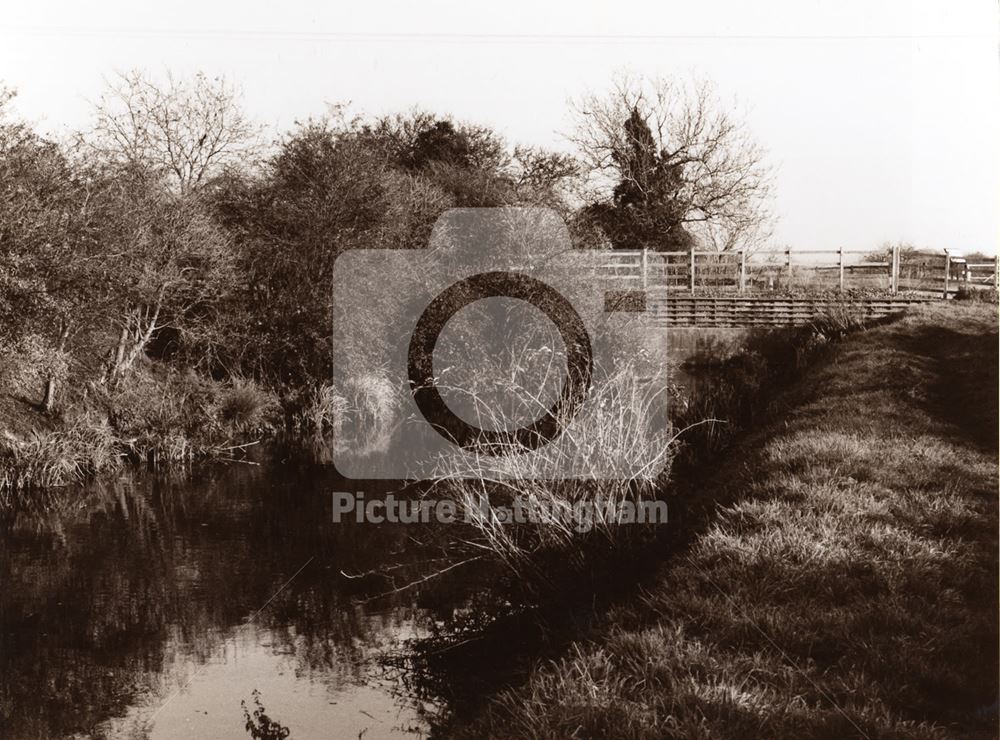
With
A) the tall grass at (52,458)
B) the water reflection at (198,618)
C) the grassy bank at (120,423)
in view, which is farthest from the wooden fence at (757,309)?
the water reflection at (198,618)

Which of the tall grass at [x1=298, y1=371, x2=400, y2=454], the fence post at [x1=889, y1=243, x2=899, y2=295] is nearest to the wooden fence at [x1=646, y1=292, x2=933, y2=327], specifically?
the fence post at [x1=889, y1=243, x2=899, y2=295]

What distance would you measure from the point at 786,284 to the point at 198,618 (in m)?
21.1

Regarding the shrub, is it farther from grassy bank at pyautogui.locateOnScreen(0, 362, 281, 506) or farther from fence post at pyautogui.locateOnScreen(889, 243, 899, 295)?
fence post at pyautogui.locateOnScreen(889, 243, 899, 295)

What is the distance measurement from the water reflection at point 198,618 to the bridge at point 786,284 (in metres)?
9.52

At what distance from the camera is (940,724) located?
4.20 meters

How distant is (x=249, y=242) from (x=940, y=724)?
16.8m

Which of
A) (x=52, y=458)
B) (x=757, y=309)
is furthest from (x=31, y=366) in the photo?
(x=757, y=309)

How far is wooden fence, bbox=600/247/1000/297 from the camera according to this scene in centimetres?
2411

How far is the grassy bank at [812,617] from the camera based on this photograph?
433 centimetres

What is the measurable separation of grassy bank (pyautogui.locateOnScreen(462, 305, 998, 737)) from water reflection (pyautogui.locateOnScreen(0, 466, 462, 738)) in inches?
80.2

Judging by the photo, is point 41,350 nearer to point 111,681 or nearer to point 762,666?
point 111,681

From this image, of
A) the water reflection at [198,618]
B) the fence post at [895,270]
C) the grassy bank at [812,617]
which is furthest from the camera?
the fence post at [895,270]

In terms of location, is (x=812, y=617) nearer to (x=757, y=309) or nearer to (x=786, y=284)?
(x=757, y=309)

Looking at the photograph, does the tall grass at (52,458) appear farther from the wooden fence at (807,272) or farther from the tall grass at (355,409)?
the wooden fence at (807,272)
